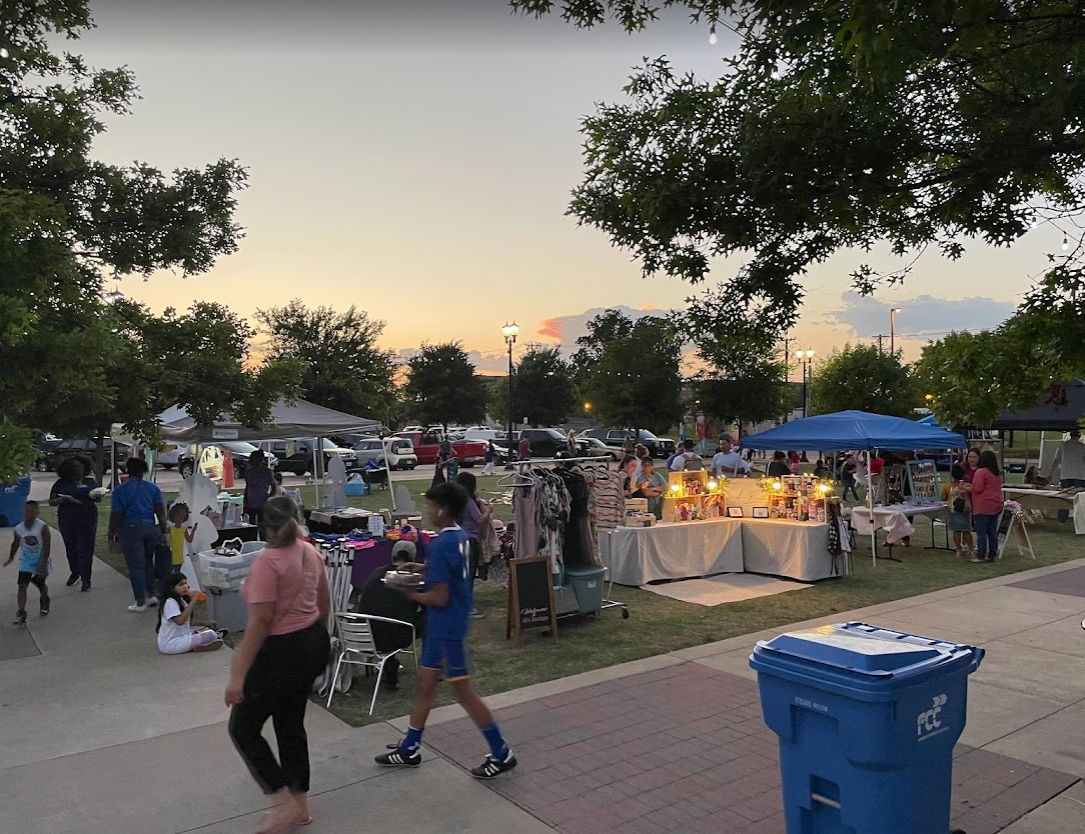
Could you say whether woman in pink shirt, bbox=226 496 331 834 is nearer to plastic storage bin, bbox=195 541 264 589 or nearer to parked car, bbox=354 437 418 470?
plastic storage bin, bbox=195 541 264 589

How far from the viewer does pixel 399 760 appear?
15.6 ft

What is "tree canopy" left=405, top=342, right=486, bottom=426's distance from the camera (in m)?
58.8

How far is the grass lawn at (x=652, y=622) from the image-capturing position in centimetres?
646

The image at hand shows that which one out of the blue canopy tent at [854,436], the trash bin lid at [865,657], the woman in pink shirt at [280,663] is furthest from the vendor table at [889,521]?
the woman in pink shirt at [280,663]

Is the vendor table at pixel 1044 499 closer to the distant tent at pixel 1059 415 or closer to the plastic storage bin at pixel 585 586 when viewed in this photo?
the distant tent at pixel 1059 415

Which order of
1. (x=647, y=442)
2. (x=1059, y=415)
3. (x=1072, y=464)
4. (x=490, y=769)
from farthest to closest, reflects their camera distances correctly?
(x=647, y=442) < (x=1072, y=464) < (x=1059, y=415) < (x=490, y=769)

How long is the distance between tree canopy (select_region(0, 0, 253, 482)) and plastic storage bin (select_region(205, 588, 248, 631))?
2.40 m

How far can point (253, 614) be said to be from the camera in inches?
149

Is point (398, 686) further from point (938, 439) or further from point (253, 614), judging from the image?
point (938, 439)

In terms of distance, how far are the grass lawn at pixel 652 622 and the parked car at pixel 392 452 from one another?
17454 millimetres

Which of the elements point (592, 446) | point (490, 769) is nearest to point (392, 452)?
point (592, 446)

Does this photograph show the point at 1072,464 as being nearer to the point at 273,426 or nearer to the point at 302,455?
the point at 273,426

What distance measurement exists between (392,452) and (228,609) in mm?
26386

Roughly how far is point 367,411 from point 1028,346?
43777 millimetres
